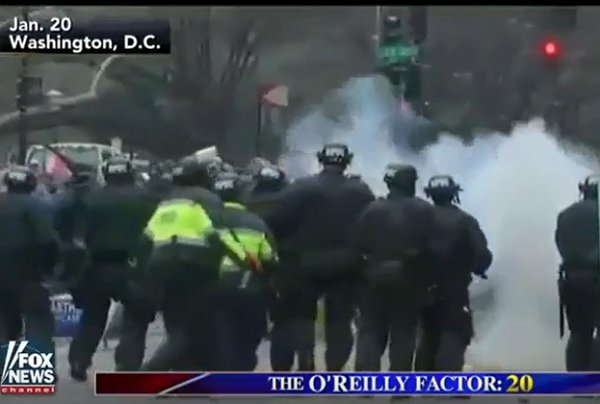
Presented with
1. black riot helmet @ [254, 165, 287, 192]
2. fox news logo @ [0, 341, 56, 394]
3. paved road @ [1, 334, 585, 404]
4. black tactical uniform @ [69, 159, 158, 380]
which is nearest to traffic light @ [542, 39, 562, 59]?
black riot helmet @ [254, 165, 287, 192]

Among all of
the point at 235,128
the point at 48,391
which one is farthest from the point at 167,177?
the point at 48,391

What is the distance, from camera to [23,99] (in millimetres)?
4469

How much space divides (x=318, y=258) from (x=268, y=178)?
43cm

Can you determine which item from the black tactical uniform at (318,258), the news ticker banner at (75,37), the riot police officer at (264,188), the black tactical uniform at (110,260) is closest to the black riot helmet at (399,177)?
the black tactical uniform at (318,258)

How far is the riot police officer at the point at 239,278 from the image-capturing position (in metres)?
4.44

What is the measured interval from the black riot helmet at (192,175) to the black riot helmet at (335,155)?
1.68 feet

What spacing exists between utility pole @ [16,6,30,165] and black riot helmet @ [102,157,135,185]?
1.25 ft

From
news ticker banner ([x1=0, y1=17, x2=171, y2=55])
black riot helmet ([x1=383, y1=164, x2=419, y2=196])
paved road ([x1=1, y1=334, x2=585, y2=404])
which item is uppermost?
news ticker banner ([x1=0, y1=17, x2=171, y2=55])

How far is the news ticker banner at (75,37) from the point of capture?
4461 millimetres

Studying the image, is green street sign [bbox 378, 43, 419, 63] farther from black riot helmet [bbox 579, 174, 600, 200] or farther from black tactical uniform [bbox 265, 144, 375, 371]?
black riot helmet [bbox 579, 174, 600, 200]

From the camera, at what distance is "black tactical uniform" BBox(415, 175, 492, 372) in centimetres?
446

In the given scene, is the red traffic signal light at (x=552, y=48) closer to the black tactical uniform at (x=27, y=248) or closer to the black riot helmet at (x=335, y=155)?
the black riot helmet at (x=335, y=155)

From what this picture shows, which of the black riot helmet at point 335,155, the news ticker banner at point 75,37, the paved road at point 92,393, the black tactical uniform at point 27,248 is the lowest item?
the paved road at point 92,393

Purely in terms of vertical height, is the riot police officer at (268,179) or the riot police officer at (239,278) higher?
the riot police officer at (268,179)
